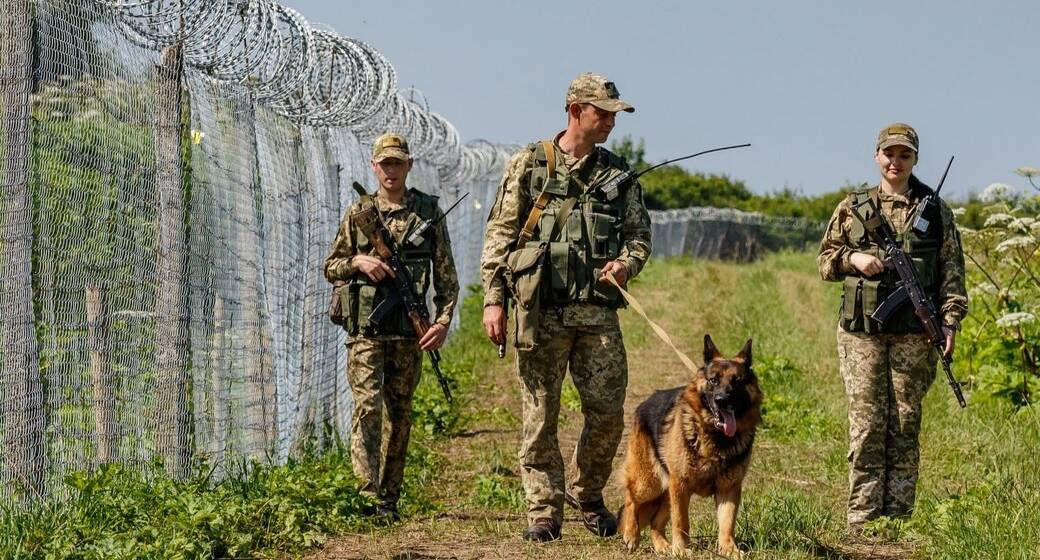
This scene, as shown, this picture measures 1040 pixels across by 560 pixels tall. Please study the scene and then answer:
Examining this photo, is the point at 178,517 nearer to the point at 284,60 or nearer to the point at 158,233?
the point at 158,233

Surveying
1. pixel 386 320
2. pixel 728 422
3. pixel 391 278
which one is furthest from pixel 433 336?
pixel 728 422

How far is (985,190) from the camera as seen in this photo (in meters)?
9.77

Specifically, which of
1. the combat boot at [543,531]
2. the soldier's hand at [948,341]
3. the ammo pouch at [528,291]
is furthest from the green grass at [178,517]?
the soldier's hand at [948,341]

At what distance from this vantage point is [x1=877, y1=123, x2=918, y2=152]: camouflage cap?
601cm

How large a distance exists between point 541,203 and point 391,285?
1090mm

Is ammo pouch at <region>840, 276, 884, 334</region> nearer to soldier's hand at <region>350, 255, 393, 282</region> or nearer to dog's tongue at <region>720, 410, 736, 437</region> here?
dog's tongue at <region>720, 410, 736, 437</region>

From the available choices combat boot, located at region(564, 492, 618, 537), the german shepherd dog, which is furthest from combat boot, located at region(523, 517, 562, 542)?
the german shepherd dog

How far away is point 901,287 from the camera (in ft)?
19.6

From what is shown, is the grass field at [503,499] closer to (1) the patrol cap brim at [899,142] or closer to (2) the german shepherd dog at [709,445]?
(2) the german shepherd dog at [709,445]

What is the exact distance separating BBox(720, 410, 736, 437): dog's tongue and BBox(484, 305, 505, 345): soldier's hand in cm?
106

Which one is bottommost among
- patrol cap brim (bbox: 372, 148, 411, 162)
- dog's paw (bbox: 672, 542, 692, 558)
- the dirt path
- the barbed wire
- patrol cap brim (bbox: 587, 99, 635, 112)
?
the dirt path

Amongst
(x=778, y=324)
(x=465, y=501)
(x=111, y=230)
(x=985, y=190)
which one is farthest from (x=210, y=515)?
(x=778, y=324)

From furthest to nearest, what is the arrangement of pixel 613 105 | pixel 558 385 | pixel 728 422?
pixel 558 385
pixel 613 105
pixel 728 422

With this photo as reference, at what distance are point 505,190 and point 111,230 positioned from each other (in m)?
1.76
